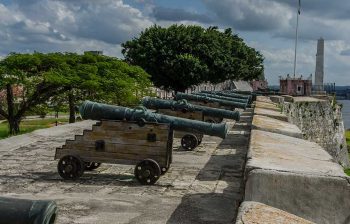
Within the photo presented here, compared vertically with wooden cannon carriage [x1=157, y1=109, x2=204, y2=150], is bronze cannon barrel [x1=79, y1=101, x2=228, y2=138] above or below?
above

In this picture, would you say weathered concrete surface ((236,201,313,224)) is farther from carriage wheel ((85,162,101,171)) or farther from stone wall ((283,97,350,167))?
stone wall ((283,97,350,167))

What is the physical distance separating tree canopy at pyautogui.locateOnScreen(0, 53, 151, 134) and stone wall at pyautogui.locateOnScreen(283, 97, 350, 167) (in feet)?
22.9

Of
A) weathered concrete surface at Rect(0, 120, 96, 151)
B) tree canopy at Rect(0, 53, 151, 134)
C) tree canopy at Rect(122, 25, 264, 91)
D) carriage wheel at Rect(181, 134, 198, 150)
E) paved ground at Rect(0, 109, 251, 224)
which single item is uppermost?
tree canopy at Rect(122, 25, 264, 91)

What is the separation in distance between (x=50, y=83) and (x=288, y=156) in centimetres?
1604

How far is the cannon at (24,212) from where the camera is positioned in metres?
1.96

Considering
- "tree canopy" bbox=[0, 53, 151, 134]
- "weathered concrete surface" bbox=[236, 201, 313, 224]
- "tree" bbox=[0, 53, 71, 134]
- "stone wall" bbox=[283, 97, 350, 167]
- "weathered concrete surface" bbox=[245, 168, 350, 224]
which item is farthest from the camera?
"stone wall" bbox=[283, 97, 350, 167]

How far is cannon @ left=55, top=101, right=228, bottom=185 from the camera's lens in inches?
293

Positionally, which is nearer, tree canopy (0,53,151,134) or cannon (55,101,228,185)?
cannon (55,101,228,185)

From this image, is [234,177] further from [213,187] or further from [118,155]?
[118,155]

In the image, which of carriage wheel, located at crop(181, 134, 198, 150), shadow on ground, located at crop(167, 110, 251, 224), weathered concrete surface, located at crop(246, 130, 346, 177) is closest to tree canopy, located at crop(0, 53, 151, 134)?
carriage wheel, located at crop(181, 134, 198, 150)

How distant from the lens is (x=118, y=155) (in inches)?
297

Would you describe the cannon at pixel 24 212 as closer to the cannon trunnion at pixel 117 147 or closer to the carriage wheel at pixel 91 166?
the cannon trunnion at pixel 117 147

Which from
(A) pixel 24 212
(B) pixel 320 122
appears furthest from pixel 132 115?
(B) pixel 320 122

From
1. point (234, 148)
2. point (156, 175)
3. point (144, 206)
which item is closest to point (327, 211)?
point (144, 206)
